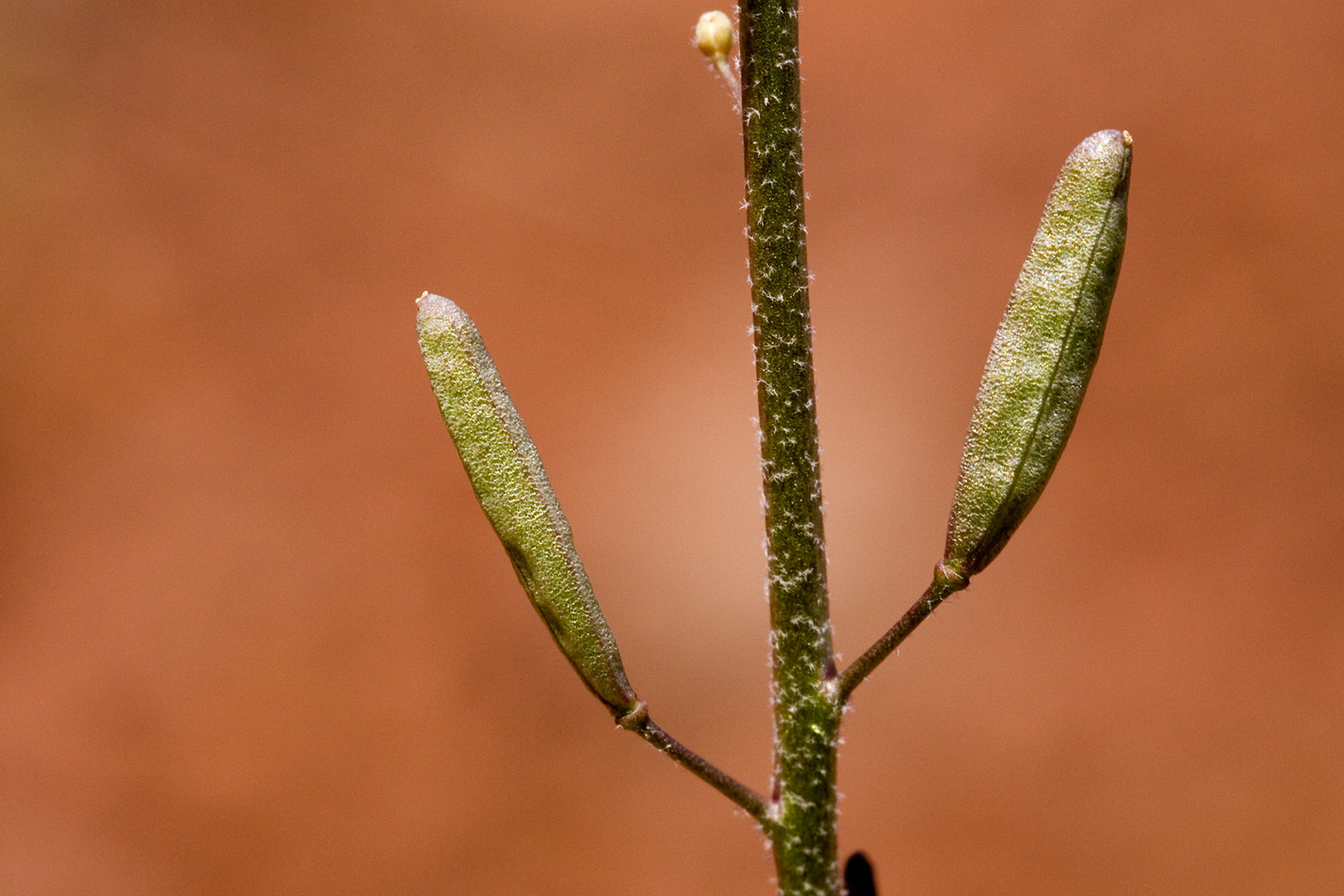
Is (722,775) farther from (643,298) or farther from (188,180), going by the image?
(188,180)

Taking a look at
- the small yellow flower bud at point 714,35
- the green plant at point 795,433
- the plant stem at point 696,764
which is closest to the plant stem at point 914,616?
the green plant at point 795,433

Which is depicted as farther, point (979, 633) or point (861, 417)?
point (861, 417)

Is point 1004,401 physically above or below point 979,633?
above

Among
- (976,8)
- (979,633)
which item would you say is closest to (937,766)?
(979,633)

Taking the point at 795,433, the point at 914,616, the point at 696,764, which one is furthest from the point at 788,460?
the point at 696,764

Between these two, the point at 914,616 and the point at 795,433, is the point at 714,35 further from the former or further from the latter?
the point at 914,616

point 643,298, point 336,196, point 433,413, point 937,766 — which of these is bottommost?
point 937,766

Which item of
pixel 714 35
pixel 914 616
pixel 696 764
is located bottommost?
pixel 696 764
